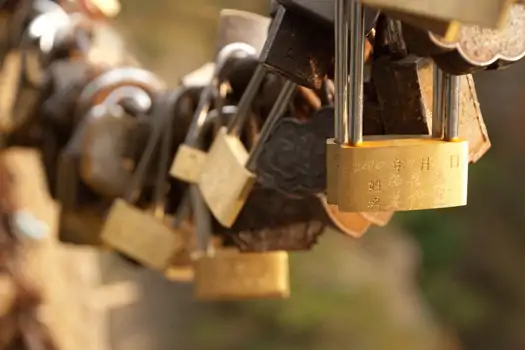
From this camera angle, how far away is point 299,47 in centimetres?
39

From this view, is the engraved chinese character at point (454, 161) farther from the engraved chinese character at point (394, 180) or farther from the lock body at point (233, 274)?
the lock body at point (233, 274)

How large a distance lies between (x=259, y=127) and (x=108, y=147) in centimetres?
15

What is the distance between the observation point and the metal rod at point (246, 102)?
0.49m

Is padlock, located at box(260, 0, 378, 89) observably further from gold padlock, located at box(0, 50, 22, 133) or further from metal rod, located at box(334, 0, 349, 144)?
gold padlock, located at box(0, 50, 22, 133)

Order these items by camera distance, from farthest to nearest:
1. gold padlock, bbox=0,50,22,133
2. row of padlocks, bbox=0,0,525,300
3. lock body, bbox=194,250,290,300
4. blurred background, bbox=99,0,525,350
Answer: blurred background, bbox=99,0,525,350, gold padlock, bbox=0,50,22,133, lock body, bbox=194,250,290,300, row of padlocks, bbox=0,0,525,300

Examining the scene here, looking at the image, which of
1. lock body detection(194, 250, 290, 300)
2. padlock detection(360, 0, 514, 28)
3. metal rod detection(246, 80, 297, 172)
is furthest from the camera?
lock body detection(194, 250, 290, 300)

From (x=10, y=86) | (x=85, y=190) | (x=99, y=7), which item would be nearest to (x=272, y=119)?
(x=85, y=190)

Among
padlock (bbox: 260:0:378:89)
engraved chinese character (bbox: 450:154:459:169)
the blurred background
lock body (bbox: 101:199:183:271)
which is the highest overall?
padlock (bbox: 260:0:378:89)

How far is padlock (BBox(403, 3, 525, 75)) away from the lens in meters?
0.33

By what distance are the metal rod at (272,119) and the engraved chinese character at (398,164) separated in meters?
0.12

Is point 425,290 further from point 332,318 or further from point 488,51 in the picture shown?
point 488,51

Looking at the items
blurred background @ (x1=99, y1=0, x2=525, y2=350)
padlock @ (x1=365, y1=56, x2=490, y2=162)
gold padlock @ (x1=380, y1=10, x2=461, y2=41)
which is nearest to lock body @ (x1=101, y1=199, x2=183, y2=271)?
padlock @ (x1=365, y1=56, x2=490, y2=162)

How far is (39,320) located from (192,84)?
486 mm

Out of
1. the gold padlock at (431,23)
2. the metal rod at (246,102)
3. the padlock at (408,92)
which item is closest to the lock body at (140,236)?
the metal rod at (246,102)
